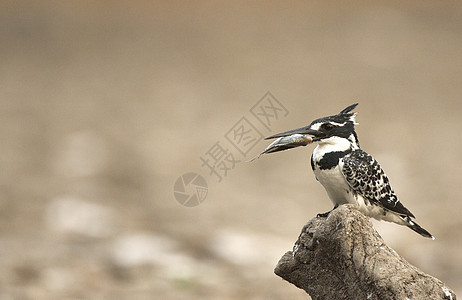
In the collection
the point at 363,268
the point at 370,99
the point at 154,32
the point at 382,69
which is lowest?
the point at 363,268

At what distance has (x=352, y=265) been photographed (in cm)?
449

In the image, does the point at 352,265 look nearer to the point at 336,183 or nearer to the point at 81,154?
the point at 336,183

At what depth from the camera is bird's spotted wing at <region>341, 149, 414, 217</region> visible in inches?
207

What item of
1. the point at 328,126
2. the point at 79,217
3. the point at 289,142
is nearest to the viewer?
the point at 289,142

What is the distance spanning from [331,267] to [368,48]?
45.8 ft

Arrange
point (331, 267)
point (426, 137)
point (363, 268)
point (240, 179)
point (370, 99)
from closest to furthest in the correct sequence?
point (363, 268) < point (331, 267) < point (240, 179) < point (426, 137) < point (370, 99)

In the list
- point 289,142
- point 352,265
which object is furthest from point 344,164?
point 352,265

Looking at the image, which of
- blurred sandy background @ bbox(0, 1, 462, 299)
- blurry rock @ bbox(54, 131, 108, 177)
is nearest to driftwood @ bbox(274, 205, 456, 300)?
blurred sandy background @ bbox(0, 1, 462, 299)

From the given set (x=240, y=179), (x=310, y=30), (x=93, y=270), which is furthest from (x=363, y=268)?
(x=310, y=30)

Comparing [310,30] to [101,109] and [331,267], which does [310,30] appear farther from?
[331,267]

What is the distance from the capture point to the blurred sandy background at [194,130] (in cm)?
1030

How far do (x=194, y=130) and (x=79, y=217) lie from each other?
396 centimetres

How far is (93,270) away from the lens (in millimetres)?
9914

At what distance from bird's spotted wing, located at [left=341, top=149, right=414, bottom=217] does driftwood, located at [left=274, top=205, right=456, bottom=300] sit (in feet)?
1.67
